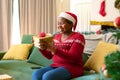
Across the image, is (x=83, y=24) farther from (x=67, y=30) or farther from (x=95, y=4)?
(x=67, y=30)

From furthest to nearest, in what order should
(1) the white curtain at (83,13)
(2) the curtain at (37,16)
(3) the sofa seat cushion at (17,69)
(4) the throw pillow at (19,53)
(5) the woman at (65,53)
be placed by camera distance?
(2) the curtain at (37,16), (1) the white curtain at (83,13), (4) the throw pillow at (19,53), (3) the sofa seat cushion at (17,69), (5) the woman at (65,53)

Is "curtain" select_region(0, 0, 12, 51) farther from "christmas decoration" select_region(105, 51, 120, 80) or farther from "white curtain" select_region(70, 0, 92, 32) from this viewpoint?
"christmas decoration" select_region(105, 51, 120, 80)

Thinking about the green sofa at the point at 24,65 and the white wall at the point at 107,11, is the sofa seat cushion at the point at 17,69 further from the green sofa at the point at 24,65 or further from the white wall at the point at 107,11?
the white wall at the point at 107,11

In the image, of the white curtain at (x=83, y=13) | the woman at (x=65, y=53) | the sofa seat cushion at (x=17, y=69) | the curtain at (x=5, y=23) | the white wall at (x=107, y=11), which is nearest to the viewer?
the woman at (x=65, y=53)

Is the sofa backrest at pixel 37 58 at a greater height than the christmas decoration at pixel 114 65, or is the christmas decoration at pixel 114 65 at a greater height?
the christmas decoration at pixel 114 65

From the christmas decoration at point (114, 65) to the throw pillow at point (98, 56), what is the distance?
113 centimetres

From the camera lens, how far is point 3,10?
14.8 feet

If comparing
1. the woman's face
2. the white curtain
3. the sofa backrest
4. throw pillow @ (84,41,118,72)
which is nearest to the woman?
the woman's face

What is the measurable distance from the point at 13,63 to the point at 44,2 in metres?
1.98

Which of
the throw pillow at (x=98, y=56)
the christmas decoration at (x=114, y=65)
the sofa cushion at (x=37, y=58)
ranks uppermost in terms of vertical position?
the christmas decoration at (x=114, y=65)

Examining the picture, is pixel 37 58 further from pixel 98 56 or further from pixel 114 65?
pixel 114 65

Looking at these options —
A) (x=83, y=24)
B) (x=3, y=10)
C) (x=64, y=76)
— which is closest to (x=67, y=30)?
(x=64, y=76)

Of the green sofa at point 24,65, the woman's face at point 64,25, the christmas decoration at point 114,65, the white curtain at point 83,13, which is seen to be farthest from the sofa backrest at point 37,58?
the christmas decoration at point 114,65

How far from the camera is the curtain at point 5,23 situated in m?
4.52
